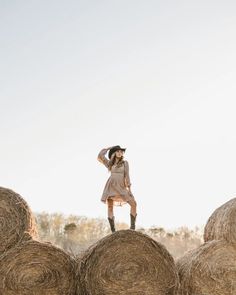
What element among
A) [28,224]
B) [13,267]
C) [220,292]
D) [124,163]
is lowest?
[220,292]

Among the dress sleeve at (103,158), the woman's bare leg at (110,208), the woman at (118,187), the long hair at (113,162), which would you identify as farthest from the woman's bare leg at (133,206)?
the dress sleeve at (103,158)

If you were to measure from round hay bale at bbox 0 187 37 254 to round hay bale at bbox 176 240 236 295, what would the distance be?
2356 mm

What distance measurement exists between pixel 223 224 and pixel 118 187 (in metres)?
1.92

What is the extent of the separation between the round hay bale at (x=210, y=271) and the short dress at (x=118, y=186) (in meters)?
1.59

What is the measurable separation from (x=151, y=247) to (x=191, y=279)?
32.8 inches

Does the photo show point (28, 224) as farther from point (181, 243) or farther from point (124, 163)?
point (181, 243)

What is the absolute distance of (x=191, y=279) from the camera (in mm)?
7949

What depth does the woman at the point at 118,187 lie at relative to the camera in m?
9.17

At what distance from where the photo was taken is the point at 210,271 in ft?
26.6

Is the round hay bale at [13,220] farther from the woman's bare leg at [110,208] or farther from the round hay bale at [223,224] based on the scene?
the round hay bale at [223,224]

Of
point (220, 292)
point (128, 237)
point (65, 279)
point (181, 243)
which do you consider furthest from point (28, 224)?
point (181, 243)

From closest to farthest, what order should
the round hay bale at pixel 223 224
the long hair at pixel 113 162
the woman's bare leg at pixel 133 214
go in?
the round hay bale at pixel 223 224 < the woman's bare leg at pixel 133 214 < the long hair at pixel 113 162

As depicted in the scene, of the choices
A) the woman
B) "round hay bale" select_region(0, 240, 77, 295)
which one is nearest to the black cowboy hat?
the woman

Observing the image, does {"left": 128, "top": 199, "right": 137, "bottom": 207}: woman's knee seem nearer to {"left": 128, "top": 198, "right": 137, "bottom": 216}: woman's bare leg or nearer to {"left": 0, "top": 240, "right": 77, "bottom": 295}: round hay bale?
{"left": 128, "top": 198, "right": 137, "bottom": 216}: woman's bare leg
